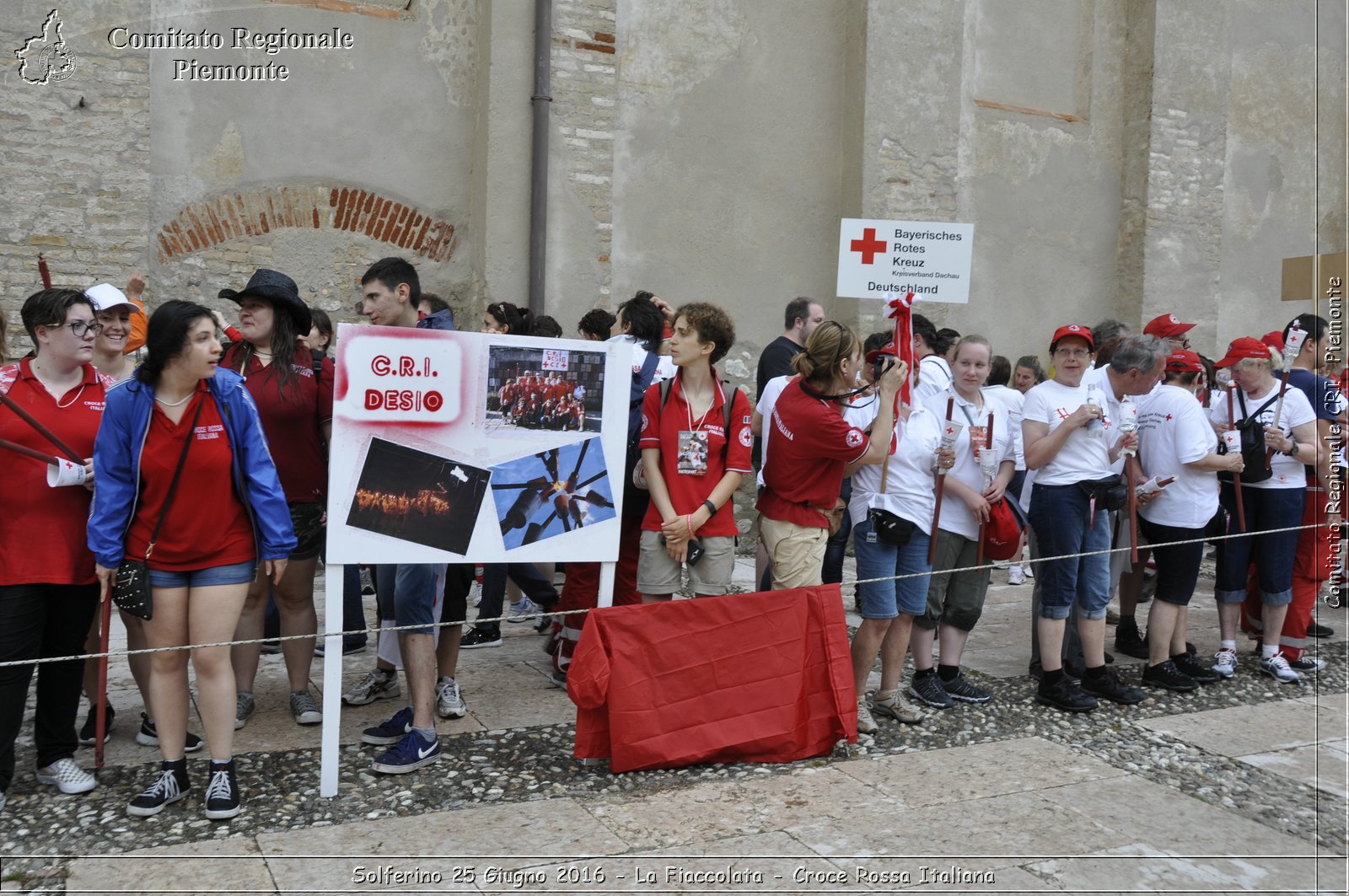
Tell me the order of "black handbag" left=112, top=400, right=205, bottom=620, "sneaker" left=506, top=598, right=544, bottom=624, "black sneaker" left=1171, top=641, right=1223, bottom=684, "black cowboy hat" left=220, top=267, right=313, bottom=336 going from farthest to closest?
"sneaker" left=506, top=598, right=544, bottom=624
"black sneaker" left=1171, top=641, right=1223, bottom=684
"black cowboy hat" left=220, top=267, right=313, bottom=336
"black handbag" left=112, top=400, right=205, bottom=620

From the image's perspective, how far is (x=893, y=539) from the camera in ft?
16.5

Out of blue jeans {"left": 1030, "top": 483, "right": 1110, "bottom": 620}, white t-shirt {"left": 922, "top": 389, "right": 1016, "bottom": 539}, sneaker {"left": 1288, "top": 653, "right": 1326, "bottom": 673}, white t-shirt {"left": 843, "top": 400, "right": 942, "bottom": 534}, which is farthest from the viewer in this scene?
sneaker {"left": 1288, "top": 653, "right": 1326, "bottom": 673}

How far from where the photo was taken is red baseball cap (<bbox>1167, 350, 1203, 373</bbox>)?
6.26 meters

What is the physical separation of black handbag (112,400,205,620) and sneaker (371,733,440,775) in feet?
3.55

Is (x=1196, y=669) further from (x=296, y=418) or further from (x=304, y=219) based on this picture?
(x=304, y=219)

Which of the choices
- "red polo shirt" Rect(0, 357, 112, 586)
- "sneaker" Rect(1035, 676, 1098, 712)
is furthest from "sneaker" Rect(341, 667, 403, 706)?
"sneaker" Rect(1035, 676, 1098, 712)

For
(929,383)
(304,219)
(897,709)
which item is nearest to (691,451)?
(929,383)

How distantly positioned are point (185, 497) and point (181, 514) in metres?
0.06

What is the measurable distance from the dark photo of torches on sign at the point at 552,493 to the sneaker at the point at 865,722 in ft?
4.95

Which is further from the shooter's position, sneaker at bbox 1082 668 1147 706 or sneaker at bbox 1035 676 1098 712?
sneaker at bbox 1082 668 1147 706

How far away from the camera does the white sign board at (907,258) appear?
22.0 ft

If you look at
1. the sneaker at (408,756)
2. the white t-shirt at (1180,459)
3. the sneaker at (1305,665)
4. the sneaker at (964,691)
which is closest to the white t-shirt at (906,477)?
the sneaker at (964,691)

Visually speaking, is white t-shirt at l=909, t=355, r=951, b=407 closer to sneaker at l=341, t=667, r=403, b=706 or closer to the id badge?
the id badge

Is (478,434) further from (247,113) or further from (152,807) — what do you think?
(247,113)
